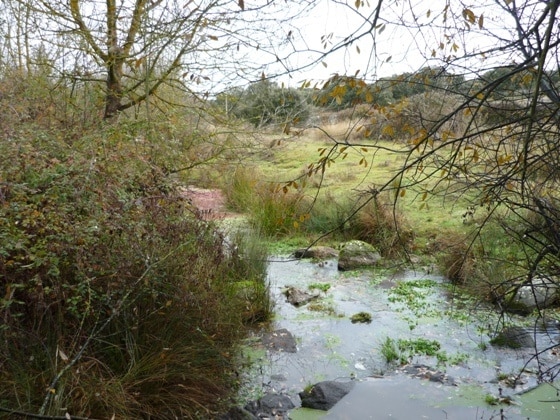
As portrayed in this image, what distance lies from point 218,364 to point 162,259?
982 mm

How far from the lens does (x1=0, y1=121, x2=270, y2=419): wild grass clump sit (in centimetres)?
318

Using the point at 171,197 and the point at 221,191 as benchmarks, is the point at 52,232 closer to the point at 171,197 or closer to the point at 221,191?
the point at 171,197

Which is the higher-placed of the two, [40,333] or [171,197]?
[171,197]

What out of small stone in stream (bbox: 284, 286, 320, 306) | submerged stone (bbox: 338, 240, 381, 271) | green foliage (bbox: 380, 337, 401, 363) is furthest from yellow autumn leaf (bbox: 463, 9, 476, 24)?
submerged stone (bbox: 338, 240, 381, 271)

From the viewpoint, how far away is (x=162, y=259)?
3.49 meters

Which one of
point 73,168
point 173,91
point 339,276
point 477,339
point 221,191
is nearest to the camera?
point 73,168

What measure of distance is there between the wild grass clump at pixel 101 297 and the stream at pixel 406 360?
0.72m

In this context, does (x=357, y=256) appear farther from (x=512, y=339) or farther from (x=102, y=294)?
(x=102, y=294)

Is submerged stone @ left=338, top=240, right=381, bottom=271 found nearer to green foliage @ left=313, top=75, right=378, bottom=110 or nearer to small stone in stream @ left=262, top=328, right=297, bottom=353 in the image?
small stone in stream @ left=262, top=328, right=297, bottom=353


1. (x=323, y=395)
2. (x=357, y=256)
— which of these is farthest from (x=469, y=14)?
(x=357, y=256)

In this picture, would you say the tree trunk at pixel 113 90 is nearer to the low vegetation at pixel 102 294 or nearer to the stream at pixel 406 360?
the low vegetation at pixel 102 294

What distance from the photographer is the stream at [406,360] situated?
4.22m

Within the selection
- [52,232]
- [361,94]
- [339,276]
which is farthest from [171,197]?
[339,276]

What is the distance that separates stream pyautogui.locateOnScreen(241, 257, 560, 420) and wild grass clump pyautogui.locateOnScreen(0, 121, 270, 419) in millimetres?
717
